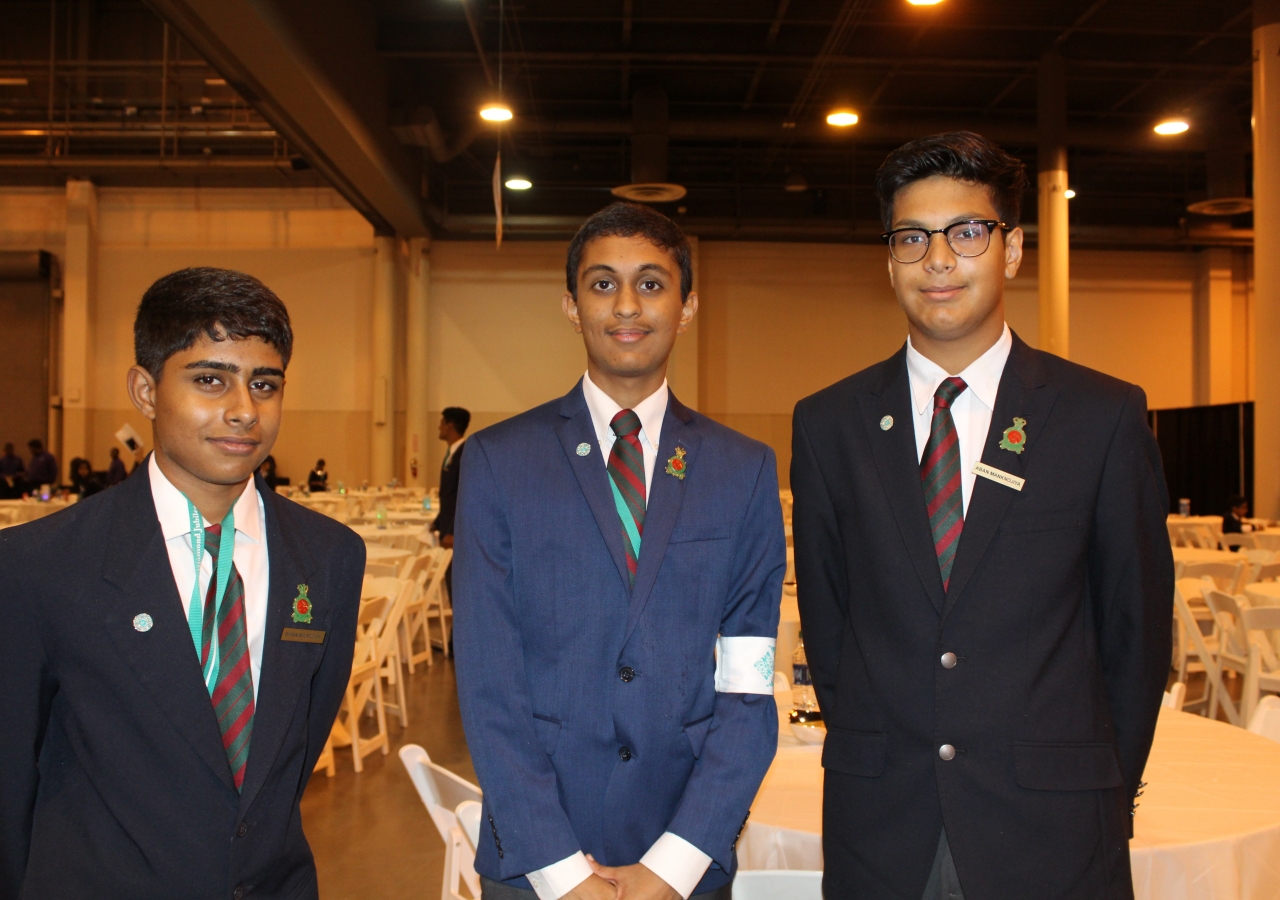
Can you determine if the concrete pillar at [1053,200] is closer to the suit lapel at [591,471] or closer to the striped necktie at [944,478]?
the striped necktie at [944,478]

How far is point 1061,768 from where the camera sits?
1403 mm

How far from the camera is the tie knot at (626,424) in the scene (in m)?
1.68

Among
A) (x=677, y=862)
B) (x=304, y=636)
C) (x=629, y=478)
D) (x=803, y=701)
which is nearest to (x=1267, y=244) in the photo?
(x=803, y=701)

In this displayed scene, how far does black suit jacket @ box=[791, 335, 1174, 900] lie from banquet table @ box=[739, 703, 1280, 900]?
20.8 inches

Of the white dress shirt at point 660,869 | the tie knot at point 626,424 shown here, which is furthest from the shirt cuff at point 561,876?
the tie knot at point 626,424

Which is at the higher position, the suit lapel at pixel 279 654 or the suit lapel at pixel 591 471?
the suit lapel at pixel 591 471

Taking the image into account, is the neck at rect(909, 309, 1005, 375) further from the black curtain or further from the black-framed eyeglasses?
the black curtain

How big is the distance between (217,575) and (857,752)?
40.7 inches

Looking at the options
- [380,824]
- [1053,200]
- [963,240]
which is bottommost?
[380,824]

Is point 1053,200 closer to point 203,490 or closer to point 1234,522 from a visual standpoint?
point 1234,522

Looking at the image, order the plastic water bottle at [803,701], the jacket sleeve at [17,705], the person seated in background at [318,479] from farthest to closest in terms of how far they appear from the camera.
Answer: the person seated in background at [318,479] → the plastic water bottle at [803,701] → the jacket sleeve at [17,705]

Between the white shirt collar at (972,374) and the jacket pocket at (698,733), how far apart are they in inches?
24.8

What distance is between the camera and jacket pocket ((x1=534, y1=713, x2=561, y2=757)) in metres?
1.52

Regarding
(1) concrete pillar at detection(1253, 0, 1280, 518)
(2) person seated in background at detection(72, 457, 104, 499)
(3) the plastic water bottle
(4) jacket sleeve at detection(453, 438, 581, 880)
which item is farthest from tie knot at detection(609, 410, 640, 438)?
(2) person seated in background at detection(72, 457, 104, 499)
